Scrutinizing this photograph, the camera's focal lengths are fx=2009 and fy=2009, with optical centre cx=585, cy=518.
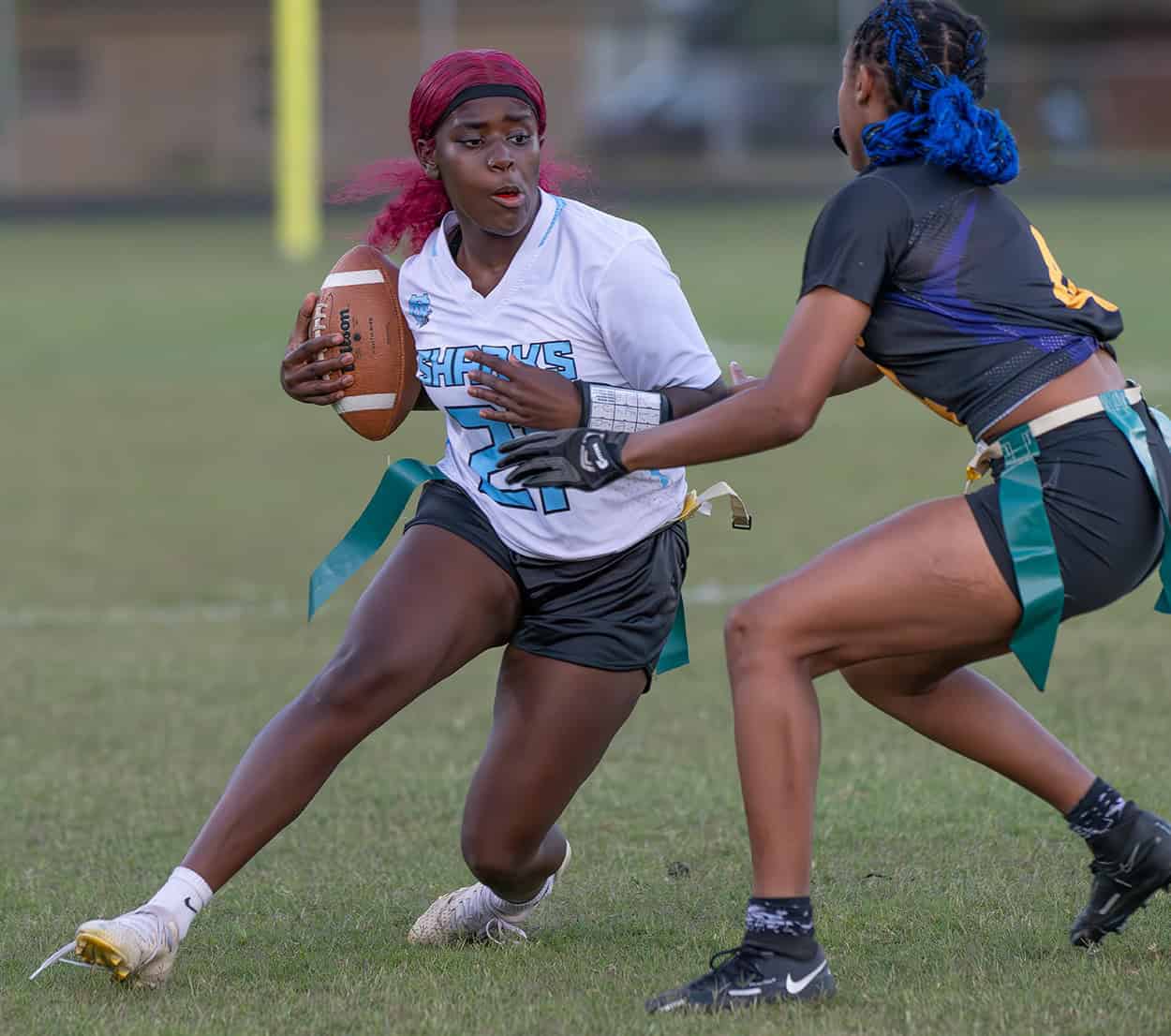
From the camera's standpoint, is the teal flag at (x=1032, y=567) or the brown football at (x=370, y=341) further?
the brown football at (x=370, y=341)

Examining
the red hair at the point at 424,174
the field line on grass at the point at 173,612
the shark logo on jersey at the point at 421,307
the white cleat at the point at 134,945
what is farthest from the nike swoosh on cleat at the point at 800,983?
the field line on grass at the point at 173,612

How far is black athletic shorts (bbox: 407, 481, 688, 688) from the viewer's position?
4.51 metres

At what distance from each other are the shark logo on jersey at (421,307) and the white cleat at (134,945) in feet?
4.76

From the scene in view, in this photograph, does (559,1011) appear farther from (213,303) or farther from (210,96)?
(210,96)

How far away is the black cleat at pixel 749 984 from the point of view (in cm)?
386

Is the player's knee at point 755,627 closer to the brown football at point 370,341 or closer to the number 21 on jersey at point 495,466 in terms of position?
the number 21 on jersey at point 495,466

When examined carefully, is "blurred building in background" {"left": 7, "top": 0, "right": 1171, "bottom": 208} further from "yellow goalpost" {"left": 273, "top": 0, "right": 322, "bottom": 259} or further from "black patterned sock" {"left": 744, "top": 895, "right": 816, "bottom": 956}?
"black patterned sock" {"left": 744, "top": 895, "right": 816, "bottom": 956}

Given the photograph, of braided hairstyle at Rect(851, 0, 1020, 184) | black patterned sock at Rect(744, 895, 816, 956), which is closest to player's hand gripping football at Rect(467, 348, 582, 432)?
braided hairstyle at Rect(851, 0, 1020, 184)

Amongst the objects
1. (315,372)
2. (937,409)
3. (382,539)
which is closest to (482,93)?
(315,372)

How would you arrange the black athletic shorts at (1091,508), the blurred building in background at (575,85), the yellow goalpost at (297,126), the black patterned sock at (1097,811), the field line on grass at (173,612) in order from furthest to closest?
the blurred building in background at (575,85)
the yellow goalpost at (297,126)
the field line on grass at (173,612)
the black patterned sock at (1097,811)
the black athletic shorts at (1091,508)

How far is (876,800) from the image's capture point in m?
5.83

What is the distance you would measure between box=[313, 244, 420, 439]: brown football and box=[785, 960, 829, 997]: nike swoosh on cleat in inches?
65.6

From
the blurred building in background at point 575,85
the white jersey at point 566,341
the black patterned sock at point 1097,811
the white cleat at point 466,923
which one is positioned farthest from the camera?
the blurred building in background at point 575,85

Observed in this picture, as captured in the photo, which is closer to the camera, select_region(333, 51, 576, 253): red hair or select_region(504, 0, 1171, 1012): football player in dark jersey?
select_region(504, 0, 1171, 1012): football player in dark jersey
